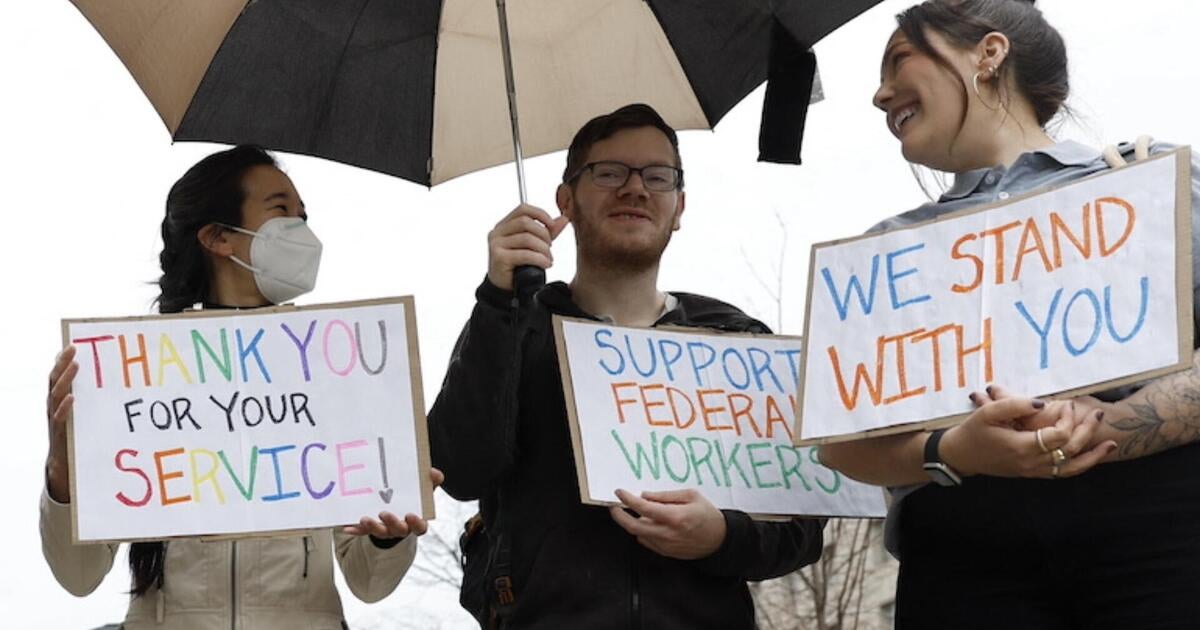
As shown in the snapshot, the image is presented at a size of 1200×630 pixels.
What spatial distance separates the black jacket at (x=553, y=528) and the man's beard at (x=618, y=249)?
0.88ft

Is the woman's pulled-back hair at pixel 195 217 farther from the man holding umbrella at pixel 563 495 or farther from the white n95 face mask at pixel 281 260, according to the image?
the man holding umbrella at pixel 563 495

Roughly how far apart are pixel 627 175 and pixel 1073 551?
A: 1615mm

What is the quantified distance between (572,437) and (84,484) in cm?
113

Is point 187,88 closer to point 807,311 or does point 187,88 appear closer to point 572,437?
point 572,437

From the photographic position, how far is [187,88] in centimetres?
402

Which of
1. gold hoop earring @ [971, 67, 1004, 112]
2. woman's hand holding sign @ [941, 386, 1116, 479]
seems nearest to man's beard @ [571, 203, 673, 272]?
gold hoop earring @ [971, 67, 1004, 112]

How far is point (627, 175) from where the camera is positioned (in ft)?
13.4

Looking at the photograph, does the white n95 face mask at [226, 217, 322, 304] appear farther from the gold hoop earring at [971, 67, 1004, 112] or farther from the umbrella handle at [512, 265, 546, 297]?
the gold hoop earring at [971, 67, 1004, 112]

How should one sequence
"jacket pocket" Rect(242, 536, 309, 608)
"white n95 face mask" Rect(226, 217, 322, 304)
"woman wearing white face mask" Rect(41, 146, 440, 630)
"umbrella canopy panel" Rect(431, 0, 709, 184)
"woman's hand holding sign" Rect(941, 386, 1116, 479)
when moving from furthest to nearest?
"umbrella canopy panel" Rect(431, 0, 709, 184), "white n95 face mask" Rect(226, 217, 322, 304), "jacket pocket" Rect(242, 536, 309, 608), "woman wearing white face mask" Rect(41, 146, 440, 630), "woman's hand holding sign" Rect(941, 386, 1116, 479)

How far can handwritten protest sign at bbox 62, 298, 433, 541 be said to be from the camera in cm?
360

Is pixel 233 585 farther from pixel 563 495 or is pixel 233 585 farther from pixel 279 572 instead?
pixel 563 495

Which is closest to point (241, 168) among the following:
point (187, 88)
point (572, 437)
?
point (187, 88)

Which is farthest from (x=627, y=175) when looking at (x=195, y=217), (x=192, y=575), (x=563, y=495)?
(x=192, y=575)

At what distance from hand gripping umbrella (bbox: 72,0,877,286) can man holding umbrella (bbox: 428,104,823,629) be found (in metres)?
0.48
